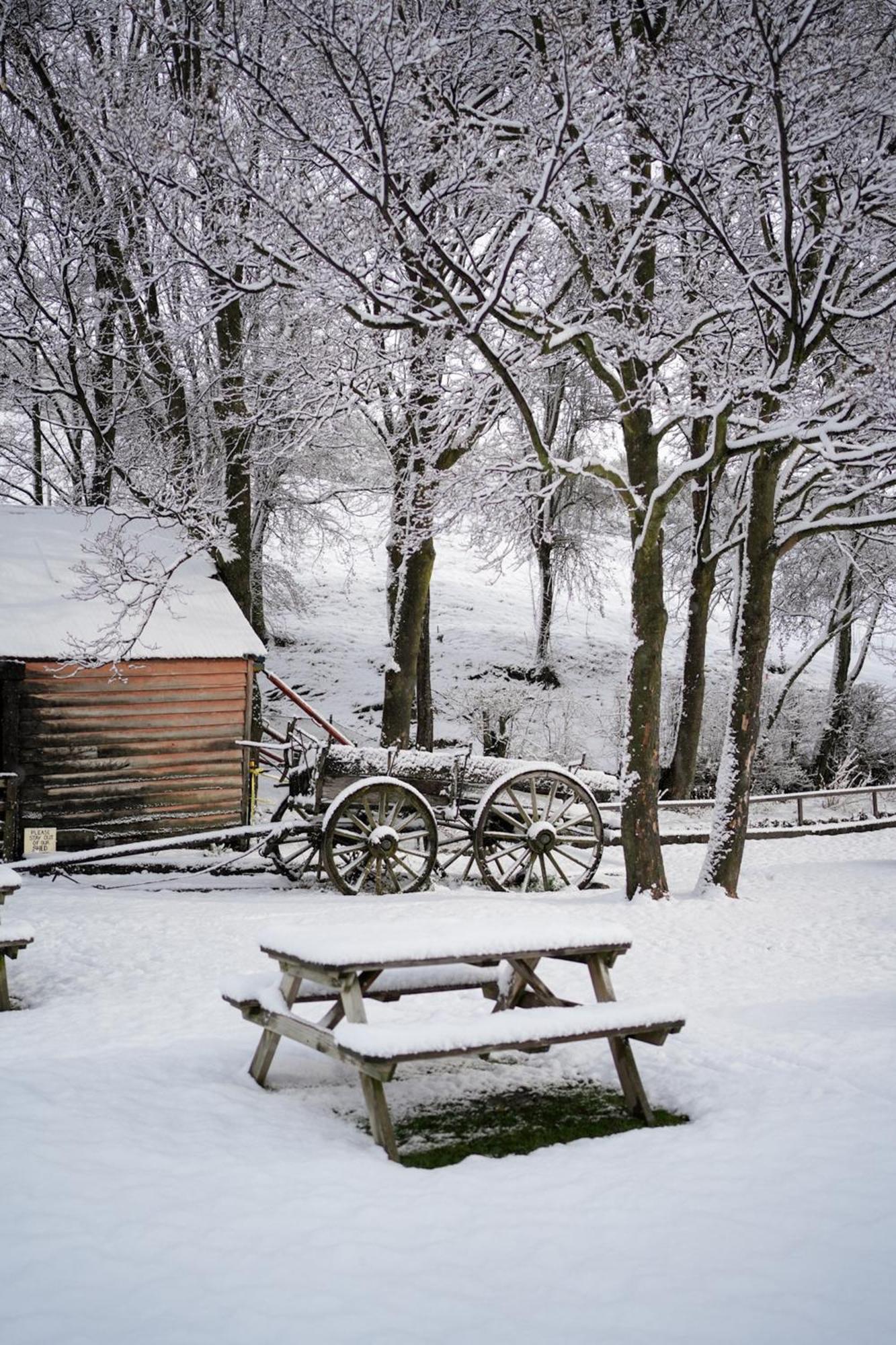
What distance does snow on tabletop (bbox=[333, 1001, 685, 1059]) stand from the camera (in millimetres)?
4055

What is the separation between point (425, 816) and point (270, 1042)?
6291 mm

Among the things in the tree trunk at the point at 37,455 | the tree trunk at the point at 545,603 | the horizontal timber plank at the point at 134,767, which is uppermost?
the tree trunk at the point at 37,455

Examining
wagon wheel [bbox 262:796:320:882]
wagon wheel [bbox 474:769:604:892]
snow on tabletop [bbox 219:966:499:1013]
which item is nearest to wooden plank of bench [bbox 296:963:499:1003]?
snow on tabletop [bbox 219:966:499:1013]

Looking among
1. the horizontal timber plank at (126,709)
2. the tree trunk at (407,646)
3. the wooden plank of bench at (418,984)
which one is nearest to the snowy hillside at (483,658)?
the tree trunk at (407,646)

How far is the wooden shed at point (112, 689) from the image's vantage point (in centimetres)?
1202

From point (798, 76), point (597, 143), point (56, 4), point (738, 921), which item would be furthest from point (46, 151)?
point (738, 921)

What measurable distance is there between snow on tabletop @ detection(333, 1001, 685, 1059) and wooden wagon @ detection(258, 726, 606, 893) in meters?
6.27

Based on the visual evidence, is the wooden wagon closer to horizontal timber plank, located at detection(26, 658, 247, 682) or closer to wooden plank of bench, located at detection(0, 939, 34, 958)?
horizontal timber plank, located at detection(26, 658, 247, 682)

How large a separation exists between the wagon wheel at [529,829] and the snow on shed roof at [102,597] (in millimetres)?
4073

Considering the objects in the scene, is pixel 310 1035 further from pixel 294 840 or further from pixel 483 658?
pixel 483 658

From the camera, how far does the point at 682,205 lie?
35.0 feet

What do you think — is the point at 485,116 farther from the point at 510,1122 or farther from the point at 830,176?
the point at 510,1122

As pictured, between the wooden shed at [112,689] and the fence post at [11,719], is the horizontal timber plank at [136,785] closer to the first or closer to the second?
the wooden shed at [112,689]

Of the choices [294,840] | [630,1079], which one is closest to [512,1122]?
[630,1079]
